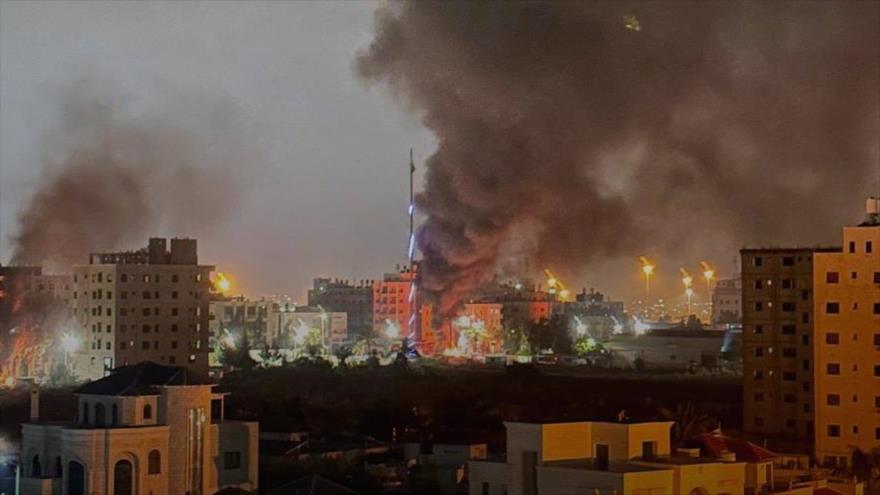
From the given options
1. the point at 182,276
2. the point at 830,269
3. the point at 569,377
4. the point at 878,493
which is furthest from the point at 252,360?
the point at 878,493

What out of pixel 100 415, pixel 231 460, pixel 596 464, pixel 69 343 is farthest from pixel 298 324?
pixel 596 464

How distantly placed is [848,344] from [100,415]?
13.8 meters

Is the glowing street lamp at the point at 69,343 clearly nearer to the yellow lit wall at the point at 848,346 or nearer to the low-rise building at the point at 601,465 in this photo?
the yellow lit wall at the point at 848,346

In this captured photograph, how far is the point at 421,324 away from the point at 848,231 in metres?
29.9

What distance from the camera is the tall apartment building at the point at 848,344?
1049 inches

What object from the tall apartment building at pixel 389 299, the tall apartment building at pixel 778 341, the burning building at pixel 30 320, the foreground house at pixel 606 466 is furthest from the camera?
the tall apartment building at pixel 389 299

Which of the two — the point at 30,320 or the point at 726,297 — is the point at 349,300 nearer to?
the point at 726,297

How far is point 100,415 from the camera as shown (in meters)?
20.4

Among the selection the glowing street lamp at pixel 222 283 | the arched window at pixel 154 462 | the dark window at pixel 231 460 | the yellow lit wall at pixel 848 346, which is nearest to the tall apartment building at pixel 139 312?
the glowing street lamp at pixel 222 283

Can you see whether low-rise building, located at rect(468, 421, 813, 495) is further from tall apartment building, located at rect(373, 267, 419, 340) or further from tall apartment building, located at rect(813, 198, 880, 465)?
tall apartment building, located at rect(373, 267, 419, 340)

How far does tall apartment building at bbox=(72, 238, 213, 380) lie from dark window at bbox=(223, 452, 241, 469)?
78.3 ft

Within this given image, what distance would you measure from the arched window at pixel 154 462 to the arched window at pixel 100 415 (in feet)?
2.74

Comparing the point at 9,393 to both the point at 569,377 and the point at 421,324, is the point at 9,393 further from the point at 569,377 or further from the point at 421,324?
the point at 421,324

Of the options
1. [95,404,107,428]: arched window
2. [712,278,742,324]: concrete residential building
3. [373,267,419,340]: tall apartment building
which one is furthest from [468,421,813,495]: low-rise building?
[712,278,742,324]: concrete residential building
